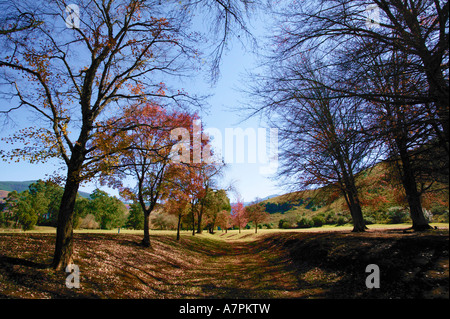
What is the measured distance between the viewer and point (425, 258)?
12.4 ft

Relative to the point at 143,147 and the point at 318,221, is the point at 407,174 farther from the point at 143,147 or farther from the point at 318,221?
the point at 318,221

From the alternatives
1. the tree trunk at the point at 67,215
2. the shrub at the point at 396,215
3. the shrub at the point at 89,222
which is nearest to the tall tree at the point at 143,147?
the tree trunk at the point at 67,215

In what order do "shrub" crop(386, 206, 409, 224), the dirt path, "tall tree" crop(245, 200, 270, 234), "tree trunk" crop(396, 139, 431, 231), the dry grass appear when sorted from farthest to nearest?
"tall tree" crop(245, 200, 270, 234), "shrub" crop(386, 206, 409, 224), the dirt path, "tree trunk" crop(396, 139, 431, 231), the dry grass

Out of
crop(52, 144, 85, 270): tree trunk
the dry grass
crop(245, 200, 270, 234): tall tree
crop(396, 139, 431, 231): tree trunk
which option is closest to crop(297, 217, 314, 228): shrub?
crop(245, 200, 270, 234): tall tree

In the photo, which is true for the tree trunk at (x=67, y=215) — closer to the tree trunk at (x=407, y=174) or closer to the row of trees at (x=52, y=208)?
the tree trunk at (x=407, y=174)

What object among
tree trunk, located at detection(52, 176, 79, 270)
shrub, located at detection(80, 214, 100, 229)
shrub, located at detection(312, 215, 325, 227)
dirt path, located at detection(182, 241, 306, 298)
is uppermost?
tree trunk, located at detection(52, 176, 79, 270)

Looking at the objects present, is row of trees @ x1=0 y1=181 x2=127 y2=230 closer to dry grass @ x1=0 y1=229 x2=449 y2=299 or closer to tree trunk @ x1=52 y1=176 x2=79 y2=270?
dry grass @ x1=0 y1=229 x2=449 y2=299

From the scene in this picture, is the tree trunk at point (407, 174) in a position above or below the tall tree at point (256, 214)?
above

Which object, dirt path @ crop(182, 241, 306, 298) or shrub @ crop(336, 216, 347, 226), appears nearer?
dirt path @ crop(182, 241, 306, 298)

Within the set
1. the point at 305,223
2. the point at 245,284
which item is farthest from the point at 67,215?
the point at 305,223

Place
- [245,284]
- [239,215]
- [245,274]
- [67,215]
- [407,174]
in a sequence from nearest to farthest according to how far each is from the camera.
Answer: [407,174], [67,215], [245,284], [245,274], [239,215]

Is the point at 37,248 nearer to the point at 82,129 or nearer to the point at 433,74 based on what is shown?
the point at 82,129
